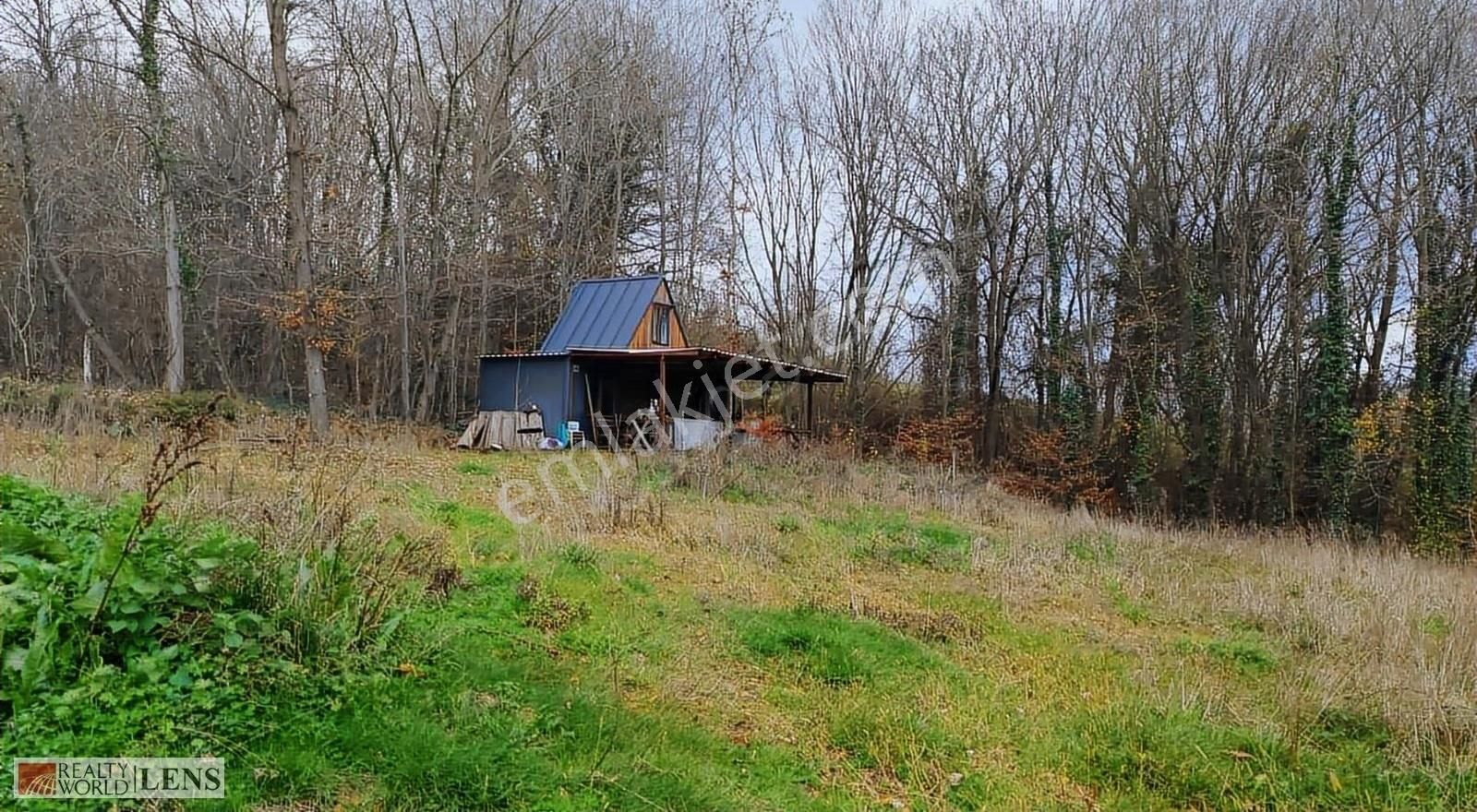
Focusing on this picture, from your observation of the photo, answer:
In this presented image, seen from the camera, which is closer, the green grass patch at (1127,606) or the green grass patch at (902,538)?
the green grass patch at (1127,606)

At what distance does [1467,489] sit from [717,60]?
1940 centimetres

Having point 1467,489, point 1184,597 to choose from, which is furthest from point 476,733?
point 1467,489

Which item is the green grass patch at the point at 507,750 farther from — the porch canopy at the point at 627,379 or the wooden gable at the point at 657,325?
the wooden gable at the point at 657,325

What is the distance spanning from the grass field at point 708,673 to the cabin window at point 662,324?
9.88m

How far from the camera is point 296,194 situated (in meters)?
12.2

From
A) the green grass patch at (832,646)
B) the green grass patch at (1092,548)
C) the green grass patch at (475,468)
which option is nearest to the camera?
the green grass patch at (832,646)

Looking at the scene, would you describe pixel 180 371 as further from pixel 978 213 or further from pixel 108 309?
pixel 978 213

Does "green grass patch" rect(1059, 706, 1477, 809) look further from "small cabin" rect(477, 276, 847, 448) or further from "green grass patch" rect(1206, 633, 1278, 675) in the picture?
"small cabin" rect(477, 276, 847, 448)

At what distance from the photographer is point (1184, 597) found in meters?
6.25

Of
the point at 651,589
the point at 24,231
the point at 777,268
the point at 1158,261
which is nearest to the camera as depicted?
the point at 651,589

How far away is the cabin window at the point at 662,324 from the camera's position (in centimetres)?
1636

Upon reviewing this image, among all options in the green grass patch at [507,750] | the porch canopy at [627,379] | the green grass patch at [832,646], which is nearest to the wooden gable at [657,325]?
the porch canopy at [627,379]

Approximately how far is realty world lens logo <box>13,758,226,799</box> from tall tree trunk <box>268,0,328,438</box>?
32.5 feet

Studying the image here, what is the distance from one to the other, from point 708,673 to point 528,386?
40.6 ft
